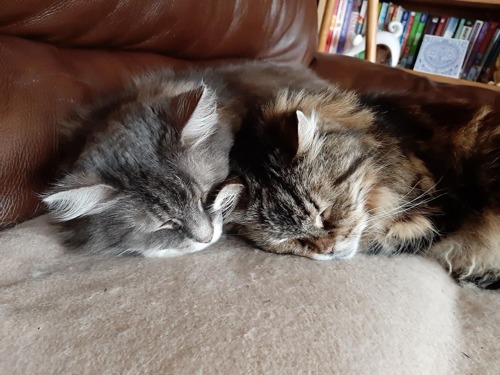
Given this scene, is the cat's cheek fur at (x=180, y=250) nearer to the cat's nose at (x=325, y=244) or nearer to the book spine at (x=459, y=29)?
the cat's nose at (x=325, y=244)

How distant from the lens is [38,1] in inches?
43.7

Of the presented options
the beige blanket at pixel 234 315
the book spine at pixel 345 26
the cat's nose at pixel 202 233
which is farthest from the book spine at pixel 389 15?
the cat's nose at pixel 202 233

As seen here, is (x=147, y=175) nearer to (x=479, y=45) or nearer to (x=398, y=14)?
(x=398, y=14)

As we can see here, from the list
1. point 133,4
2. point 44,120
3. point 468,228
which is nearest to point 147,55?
point 133,4

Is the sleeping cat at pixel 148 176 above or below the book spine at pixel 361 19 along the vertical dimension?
below

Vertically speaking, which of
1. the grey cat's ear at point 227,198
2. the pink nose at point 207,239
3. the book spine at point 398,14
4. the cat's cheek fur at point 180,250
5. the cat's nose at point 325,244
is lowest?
the cat's cheek fur at point 180,250

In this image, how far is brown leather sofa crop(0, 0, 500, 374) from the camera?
2.34ft

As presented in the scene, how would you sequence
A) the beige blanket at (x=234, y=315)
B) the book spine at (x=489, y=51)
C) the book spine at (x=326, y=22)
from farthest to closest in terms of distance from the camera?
the book spine at (x=489, y=51) → the book spine at (x=326, y=22) → the beige blanket at (x=234, y=315)

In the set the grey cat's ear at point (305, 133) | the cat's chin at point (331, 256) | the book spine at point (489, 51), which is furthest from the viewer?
the book spine at point (489, 51)

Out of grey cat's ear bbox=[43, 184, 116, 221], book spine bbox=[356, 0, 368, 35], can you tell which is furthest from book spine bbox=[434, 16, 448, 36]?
grey cat's ear bbox=[43, 184, 116, 221]

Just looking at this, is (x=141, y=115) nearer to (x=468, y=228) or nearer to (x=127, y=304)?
(x=127, y=304)

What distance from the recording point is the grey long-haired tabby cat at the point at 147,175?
3.29 feet

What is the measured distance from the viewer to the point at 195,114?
1.00 meters

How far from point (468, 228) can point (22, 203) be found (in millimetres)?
1159
